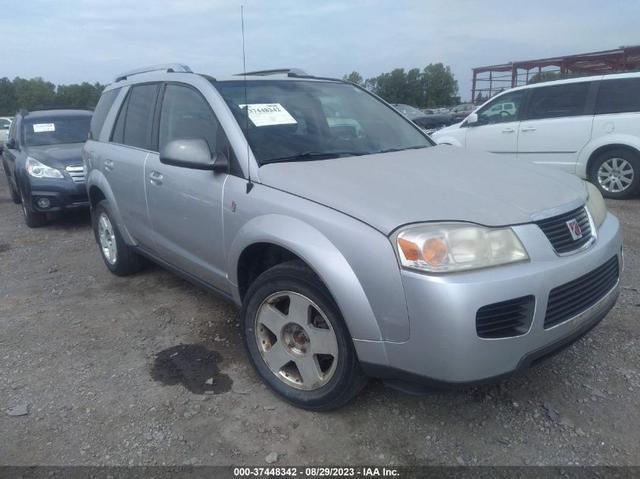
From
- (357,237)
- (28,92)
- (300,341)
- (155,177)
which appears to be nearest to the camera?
(357,237)

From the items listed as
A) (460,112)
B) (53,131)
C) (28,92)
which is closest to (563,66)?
(460,112)

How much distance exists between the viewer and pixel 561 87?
7484 mm

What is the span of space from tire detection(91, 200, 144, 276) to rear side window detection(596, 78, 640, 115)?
6313mm

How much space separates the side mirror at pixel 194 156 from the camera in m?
2.80

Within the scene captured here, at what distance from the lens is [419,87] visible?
28328mm

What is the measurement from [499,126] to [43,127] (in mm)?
6864

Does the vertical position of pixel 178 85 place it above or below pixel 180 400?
above

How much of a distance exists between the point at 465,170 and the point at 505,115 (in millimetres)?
5928

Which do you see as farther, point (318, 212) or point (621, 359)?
point (621, 359)

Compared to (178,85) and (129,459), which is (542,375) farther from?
(178,85)

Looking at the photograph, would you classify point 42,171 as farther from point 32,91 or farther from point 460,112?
point 32,91

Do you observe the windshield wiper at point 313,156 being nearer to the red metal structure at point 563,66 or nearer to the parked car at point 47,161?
the parked car at point 47,161

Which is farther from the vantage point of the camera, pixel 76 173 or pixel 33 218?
pixel 33 218

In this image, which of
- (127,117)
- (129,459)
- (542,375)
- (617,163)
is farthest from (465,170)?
(617,163)
